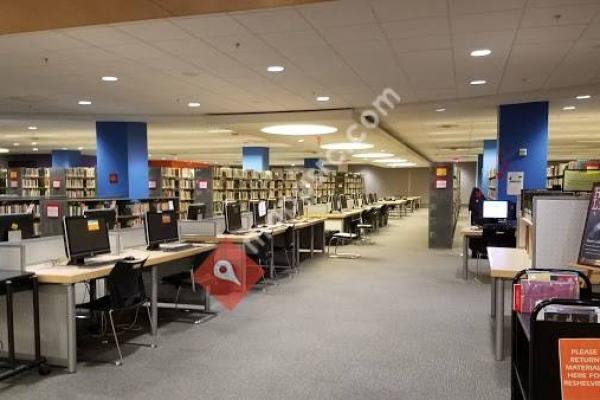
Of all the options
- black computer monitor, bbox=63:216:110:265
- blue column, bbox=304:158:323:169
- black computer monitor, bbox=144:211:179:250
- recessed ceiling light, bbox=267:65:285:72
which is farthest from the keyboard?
blue column, bbox=304:158:323:169

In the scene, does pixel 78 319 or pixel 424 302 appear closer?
pixel 78 319

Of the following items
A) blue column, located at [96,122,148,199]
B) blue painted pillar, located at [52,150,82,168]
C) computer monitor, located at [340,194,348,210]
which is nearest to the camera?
blue column, located at [96,122,148,199]

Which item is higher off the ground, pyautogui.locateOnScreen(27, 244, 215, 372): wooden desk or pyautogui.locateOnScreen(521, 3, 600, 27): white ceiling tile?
pyautogui.locateOnScreen(521, 3, 600, 27): white ceiling tile

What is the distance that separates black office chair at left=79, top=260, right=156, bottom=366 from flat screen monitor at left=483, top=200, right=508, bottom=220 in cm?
625

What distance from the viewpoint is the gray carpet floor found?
3648 mm

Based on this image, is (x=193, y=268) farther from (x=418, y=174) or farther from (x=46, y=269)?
(x=418, y=174)

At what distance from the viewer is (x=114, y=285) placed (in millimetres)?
4242

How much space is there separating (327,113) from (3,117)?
22.2ft

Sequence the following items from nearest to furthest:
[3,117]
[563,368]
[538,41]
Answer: [563,368]
[538,41]
[3,117]

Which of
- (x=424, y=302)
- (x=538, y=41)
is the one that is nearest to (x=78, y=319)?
(x=424, y=302)

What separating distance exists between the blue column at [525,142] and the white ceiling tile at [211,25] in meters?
5.97

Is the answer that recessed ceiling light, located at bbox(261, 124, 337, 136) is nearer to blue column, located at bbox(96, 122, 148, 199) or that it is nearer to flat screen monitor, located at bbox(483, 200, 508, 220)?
blue column, located at bbox(96, 122, 148, 199)

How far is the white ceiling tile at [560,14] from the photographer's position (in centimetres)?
429

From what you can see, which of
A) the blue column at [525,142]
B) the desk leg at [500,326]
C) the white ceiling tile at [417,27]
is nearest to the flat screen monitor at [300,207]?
the blue column at [525,142]
